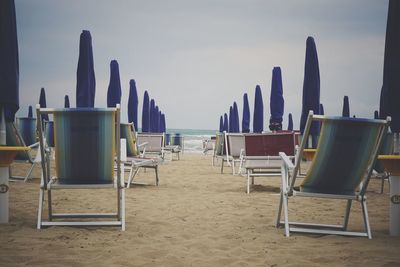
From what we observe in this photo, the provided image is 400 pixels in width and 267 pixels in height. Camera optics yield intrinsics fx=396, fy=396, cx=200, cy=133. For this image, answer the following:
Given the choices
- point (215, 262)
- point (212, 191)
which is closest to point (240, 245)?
point (215, 262)

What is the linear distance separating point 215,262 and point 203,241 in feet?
1.78

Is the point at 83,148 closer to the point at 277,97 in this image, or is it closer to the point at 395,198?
the point at 395,198

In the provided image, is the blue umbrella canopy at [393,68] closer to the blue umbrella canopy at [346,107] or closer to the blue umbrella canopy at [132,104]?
the blue umbrella canopy at [346,107]

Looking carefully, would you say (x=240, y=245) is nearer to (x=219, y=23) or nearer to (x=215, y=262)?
(x=215, y=262)

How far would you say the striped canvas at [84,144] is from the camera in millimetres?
3000

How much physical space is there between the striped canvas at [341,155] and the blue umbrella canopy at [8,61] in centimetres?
258

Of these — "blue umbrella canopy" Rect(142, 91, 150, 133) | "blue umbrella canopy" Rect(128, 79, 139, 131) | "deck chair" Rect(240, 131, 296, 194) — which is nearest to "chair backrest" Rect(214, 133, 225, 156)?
"blue umbrella canopy" Rect(128, 79, 139, 131)

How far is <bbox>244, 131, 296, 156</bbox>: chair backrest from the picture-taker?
21.4ft

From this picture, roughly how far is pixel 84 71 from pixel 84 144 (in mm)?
3916

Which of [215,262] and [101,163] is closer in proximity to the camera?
[215,262]

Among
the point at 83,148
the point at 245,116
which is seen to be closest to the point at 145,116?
the point at 245,116

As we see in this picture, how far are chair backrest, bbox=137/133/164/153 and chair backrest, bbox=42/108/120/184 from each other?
7.23m

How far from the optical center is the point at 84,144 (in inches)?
120

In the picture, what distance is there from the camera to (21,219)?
354 cm
